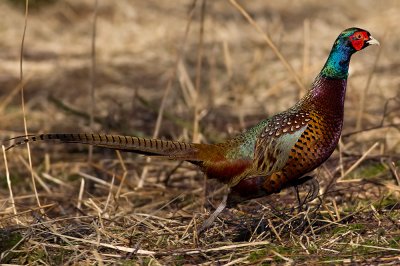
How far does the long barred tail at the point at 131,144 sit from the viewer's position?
3740 mm

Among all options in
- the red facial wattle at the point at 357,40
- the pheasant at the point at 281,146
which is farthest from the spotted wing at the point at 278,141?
the red facial wattle at the point at 357,40

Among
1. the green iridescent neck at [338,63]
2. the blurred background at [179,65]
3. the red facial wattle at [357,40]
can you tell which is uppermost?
the red facial wattle at [357,40]

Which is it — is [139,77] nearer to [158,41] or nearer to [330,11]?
[158,41]

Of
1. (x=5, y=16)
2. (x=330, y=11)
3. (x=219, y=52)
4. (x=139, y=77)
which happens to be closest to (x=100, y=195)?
(x=139, y=77)

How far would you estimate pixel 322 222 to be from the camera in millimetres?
4359

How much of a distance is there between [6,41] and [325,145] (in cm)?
707

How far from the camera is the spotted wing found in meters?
4.08

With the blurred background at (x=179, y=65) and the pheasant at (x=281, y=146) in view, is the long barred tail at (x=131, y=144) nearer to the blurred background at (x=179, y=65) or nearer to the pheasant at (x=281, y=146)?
the pheasant at (x=281, y=146)

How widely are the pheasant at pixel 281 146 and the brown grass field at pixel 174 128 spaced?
0.70 ft

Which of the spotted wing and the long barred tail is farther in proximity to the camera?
the spotted wing

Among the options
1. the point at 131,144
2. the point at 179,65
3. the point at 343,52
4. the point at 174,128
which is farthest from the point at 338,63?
the point at 179,65

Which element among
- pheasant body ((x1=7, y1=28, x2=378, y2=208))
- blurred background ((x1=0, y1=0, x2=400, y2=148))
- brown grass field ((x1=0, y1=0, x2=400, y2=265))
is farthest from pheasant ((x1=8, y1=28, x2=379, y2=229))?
blurred background ((x1=0, y1=0, x2=400, y2=148))

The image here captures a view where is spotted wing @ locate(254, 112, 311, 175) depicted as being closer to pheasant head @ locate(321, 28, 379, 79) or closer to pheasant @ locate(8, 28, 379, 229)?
pheasant @ locate(8, 28, 379, 229)

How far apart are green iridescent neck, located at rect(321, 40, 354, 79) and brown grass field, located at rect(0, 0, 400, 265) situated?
697 mm
